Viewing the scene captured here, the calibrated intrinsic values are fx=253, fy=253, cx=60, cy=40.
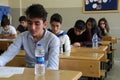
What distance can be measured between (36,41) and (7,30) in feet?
13.6

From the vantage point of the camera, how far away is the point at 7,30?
6.40 metres

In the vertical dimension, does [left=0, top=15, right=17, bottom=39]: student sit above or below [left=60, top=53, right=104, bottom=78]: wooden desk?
above

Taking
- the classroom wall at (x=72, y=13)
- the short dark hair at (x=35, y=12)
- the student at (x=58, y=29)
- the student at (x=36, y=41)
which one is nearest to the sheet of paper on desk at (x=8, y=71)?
the student at (x=36, y=41)

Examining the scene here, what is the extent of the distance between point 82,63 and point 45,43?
1.07 m

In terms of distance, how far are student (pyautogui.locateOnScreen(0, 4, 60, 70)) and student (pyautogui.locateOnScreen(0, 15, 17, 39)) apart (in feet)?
12.5

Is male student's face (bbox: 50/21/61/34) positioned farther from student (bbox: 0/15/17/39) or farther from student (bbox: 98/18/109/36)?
student (bbox: 98/18/109/36)

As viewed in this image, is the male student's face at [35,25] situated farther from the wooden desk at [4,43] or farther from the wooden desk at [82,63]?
the wooden desk at [4,43]

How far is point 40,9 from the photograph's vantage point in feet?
7.25

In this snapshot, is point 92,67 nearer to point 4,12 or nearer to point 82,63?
point 82,63

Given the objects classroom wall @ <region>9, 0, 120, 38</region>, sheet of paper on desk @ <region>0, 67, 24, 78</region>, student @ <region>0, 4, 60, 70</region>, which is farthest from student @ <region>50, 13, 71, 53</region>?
classroom wall @ <region>9, 0, 120, 38</region>

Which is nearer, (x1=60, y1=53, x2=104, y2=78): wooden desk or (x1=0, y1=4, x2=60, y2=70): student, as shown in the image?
(x1=0, y1=4, x2=60, y2=70): student

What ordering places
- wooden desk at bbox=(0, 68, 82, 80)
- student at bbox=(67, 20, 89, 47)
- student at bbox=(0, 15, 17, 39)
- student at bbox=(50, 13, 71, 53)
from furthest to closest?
1. student at bbox=(0, 15, 17, 39)
2. student at bbox=(67, 20, 89, 47)
3. student at bbox=(50, 13, 71, 53)
4. wooden desk at bbox=(0, 68, 82, 80)

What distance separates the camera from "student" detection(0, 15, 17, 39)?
6205 mm

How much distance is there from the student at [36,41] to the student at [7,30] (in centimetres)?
382
